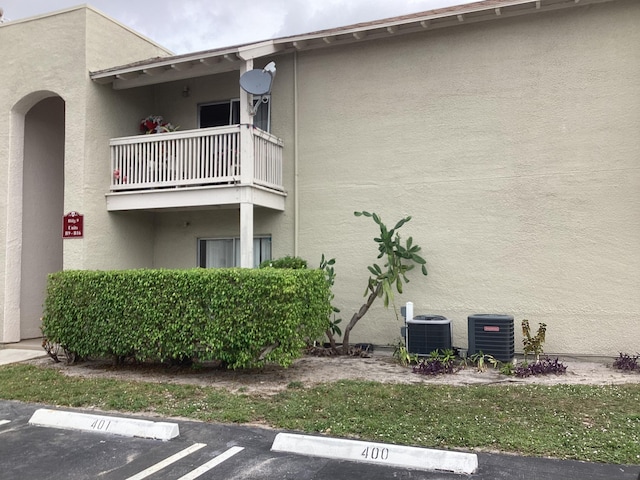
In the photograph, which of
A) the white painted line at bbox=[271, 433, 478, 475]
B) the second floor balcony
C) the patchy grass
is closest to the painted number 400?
the white painted line at bbox=[271, 433, 478, 475]

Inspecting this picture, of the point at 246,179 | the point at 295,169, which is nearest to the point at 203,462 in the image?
the point at 246,179

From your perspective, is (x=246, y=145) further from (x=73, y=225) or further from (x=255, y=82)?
(x=73, y=225)

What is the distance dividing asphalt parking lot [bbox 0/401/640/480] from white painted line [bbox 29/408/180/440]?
0.07m

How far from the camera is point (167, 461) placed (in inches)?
180

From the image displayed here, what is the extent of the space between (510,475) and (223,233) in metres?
7.84

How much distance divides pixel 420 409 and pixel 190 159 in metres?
6.34

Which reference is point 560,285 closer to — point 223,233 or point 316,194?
point 316,194

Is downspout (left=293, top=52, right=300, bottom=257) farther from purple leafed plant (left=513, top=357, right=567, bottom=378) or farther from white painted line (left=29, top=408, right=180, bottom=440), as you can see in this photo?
white painted line (left=29, top=408, right=180, bottom=440)

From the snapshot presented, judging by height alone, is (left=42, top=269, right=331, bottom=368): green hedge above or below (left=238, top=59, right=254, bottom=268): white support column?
below

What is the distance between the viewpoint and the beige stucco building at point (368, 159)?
842 centimetres

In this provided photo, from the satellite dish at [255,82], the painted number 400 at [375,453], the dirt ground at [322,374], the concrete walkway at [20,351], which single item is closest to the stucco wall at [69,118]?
the concrete walkway at [20,351]

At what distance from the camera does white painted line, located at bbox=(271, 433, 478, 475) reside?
4.24 m

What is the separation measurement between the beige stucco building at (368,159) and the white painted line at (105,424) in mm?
4141

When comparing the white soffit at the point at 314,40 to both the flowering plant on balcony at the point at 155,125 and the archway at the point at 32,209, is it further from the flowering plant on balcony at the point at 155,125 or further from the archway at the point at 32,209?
the archway at the point at 32,209
